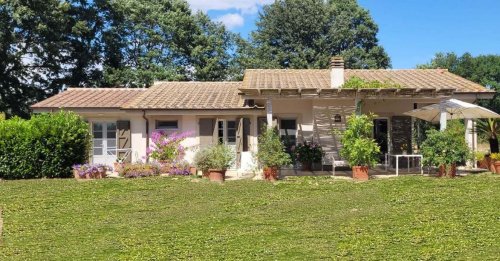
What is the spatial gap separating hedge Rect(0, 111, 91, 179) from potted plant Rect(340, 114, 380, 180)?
9192 mm

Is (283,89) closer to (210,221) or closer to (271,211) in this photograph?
(271,211)

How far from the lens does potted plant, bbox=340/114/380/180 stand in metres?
13.0

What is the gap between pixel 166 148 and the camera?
16.4 meters

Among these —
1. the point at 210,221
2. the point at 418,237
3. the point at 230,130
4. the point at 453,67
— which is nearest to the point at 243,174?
the point at 230,130

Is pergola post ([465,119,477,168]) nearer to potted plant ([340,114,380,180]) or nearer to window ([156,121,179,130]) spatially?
potted plant ([340,114,380,180])

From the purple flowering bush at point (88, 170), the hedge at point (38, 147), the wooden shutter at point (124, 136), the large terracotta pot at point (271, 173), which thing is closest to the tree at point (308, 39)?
the wooden shutter at point (124, 136)

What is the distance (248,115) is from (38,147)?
7.58m

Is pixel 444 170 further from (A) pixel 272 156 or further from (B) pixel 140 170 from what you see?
(B) pixel 140 170

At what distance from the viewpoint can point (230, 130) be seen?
1745cm

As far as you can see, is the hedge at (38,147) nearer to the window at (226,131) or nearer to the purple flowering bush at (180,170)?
the purple flowering bush at (180,170)

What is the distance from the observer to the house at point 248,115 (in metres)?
16.6

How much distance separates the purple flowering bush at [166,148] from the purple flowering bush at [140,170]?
3.58 ft

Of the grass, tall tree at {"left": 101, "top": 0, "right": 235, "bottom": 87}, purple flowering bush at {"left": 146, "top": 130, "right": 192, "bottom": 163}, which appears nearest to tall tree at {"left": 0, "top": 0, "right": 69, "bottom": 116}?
tall tree at {"left": 101, "top": 0, "right": 235, "bottom": 87}

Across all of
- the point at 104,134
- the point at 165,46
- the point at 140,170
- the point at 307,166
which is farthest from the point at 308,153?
the point at 165,46
